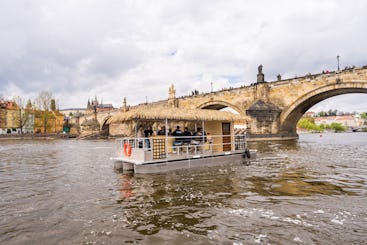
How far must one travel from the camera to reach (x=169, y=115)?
33.4ft

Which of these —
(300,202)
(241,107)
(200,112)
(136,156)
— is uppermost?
(241,107)

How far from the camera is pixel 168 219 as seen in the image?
473 cm

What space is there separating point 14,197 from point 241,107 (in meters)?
32.6

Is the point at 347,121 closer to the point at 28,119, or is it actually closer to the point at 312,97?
the point at 312,97

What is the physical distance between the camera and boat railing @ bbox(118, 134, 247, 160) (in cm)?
1004

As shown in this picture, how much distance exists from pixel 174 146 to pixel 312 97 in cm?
2409

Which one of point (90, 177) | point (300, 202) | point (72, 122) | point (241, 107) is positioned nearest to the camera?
point (300, 202)

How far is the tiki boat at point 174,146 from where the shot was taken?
970 centimetres

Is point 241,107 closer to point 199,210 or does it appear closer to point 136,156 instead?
point 136,156

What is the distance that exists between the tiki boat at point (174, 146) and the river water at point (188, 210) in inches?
46.6

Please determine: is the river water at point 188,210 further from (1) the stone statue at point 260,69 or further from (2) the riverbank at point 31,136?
(2) the riverbank at point 31,136

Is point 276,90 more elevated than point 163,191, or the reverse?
point 276,90

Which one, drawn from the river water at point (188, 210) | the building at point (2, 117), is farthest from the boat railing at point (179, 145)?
the building at point (2, 117)

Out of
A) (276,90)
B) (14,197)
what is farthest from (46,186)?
(276,90)
